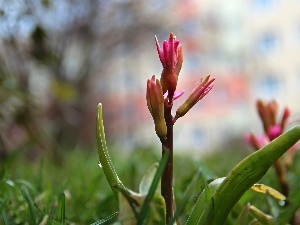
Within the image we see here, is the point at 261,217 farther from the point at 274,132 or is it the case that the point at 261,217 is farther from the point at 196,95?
the point at 274,132

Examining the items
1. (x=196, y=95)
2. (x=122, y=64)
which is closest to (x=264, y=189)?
(x=196, y=95)

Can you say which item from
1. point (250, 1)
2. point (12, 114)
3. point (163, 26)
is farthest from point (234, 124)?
point (12, 114)

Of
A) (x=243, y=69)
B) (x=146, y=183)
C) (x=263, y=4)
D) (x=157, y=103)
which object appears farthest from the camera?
(x=263, y=4)

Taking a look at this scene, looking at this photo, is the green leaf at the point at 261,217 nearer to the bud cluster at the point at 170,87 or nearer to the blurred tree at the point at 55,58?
the bud cluster at the point at 170,87

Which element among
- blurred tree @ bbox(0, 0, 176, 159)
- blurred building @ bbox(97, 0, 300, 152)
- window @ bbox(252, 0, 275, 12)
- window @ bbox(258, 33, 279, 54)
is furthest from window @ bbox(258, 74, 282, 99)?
blurred tree @ bbox(0, 0, 176, 159)

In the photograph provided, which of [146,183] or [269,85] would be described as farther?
[269,85]

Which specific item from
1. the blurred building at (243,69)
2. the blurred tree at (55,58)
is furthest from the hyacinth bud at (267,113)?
the blurred building at (243,69)

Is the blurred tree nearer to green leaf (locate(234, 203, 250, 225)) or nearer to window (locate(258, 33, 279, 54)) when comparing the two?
green leaf (locate(234, 203, 250, 225))

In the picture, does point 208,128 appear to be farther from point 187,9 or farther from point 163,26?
point 163,26
